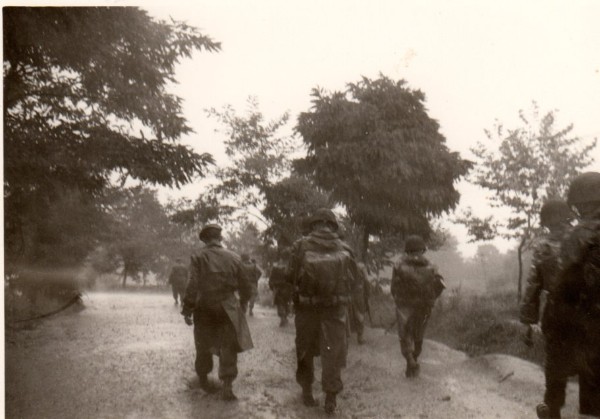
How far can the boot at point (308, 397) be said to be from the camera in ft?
17.0

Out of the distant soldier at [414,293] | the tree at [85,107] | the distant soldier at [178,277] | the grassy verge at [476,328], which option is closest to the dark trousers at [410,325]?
the distant soldier at [414,293]

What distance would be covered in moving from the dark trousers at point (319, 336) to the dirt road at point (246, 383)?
0.38 meters

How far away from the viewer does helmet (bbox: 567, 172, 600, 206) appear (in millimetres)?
4043

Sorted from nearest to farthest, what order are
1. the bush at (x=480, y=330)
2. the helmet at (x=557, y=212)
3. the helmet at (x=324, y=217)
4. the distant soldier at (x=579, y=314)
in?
the distant soldier at (x=579, y=314), the helmet at (x=557, y=212), the helmet at (x=324, y=217), the bush at (x=480, y=330)

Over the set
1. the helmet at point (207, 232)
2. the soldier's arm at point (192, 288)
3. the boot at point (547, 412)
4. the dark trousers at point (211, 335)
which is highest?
the helmet at point (207, 232)

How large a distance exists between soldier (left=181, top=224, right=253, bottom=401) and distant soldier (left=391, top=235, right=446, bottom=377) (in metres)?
2.21

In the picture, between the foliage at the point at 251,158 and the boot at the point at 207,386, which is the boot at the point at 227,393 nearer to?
the boot at the point at 207,386

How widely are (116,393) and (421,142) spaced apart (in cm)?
662

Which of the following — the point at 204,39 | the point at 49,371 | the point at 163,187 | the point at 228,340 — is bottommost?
the point at 49,371

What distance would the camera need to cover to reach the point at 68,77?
261 inches

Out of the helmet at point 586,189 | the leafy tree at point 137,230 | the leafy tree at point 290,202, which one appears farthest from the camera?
the leafy tree at point 137,230

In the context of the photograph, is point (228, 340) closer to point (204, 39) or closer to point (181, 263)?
point (204, 39)

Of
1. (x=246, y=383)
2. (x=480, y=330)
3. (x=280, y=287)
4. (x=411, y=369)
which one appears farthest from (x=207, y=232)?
(x=280, y=287)

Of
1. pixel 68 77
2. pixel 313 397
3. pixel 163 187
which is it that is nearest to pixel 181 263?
pixel 163 187
